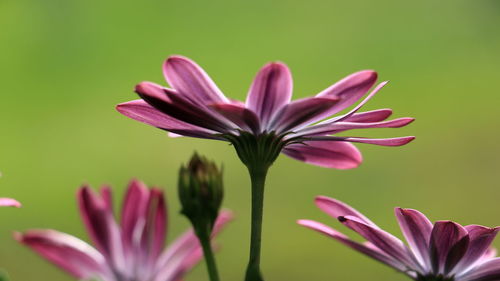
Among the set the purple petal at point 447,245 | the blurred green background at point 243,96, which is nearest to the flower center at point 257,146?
the purple petal at point 447,245

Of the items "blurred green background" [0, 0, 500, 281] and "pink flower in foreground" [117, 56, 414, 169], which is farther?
"blurred green background" [0, 0, 500, 281]

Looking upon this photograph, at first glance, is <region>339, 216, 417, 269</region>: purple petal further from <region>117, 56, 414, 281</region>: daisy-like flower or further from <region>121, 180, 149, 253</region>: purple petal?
<region>121, 180, 149, 253</region>: purple petal

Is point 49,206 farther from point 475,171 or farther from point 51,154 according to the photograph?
point 475,171

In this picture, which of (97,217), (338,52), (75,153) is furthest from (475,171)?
(97,217)

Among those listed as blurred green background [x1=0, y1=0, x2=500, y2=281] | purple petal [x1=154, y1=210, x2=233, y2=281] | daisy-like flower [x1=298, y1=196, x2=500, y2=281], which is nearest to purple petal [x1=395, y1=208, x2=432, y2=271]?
daisy-like flower [x1=298, y1=196, x2=500, y2=281]

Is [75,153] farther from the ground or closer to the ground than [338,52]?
closer to the ground

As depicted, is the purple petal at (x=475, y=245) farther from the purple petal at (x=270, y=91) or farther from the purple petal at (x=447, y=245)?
the purple petal at (x=270, y=91)
